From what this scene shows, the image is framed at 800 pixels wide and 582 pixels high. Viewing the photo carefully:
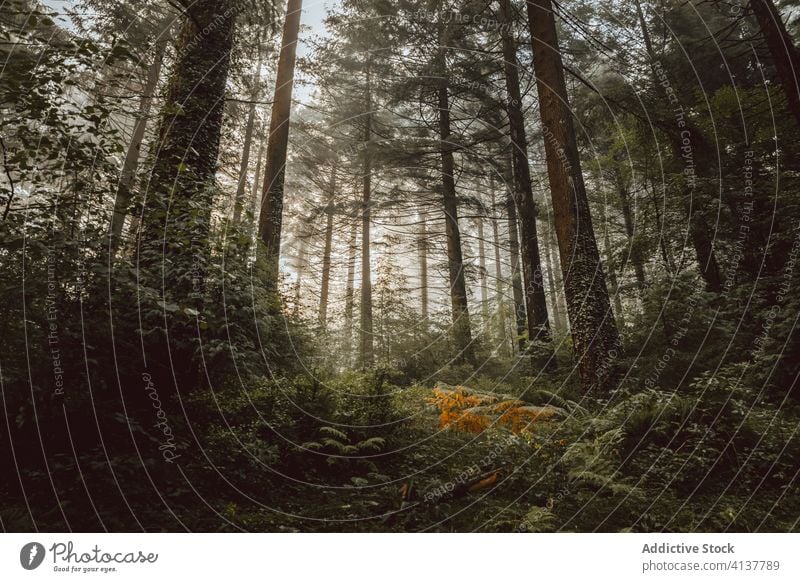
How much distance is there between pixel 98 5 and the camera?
10.5 m

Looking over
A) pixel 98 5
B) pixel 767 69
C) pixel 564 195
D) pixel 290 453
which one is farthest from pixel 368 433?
pixel 767 69

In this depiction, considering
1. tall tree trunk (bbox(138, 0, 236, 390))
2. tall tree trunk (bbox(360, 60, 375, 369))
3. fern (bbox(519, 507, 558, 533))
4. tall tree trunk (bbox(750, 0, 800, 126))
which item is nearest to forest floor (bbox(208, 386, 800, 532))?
fern (bbox(519, 507, 558, 533))

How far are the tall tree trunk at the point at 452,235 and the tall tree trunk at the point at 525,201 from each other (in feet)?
6.64

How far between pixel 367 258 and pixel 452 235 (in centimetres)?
371

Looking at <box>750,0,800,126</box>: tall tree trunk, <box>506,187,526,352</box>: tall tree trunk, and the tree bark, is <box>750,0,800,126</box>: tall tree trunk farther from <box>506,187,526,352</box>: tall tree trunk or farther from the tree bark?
<box>506,187,526,352</box>: tall tree trunk

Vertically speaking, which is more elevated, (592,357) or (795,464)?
(592,357)

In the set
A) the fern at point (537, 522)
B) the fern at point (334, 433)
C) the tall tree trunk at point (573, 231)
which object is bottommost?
the fern at point (537, 522)

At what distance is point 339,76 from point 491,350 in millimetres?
12123

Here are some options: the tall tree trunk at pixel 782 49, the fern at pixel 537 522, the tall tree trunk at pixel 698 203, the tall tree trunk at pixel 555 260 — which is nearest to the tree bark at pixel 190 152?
the fern at pixel 537 522

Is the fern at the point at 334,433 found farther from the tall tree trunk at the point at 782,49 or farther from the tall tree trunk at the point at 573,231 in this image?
the tall tree trunk at the point at 782,49

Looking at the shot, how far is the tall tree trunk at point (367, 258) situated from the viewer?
12.2m

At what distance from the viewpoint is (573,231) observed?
648 cm

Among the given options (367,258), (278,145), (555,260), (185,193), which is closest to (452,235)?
(367,258)

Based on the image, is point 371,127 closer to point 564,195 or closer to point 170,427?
point 564,195
